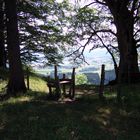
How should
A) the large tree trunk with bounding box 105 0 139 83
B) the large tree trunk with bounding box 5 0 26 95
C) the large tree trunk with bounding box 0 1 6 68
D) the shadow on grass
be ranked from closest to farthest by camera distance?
the shadow on grass
the large tree trunk with bounding box 5 0 26 95
the large tree trunk with bounding box 105 0 139 83
the large tree trunk with bounding box 0 1 6 68

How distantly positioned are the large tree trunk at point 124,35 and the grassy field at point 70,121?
1211 cm

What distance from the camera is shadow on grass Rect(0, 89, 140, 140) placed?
920 cm

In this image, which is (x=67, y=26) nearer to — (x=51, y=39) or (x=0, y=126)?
(x=51, y=39)

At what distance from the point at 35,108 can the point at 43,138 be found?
291cm

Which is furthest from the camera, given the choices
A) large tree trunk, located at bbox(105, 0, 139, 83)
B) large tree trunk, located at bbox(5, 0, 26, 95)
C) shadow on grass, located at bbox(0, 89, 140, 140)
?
large tree trunk, located at bbox(105, 0, 139, 83)

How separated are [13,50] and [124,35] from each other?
454 inches

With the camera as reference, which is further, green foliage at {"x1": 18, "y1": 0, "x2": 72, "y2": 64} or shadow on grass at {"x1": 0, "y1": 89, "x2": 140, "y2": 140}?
green foliage at {"x1": 18, "y1": 0, "x2": 72, "y2": 64}

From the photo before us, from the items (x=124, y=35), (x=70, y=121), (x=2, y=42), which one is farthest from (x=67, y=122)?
(x=2, y=42)

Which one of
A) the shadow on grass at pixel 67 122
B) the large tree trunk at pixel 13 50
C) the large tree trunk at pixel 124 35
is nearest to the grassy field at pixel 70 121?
the shadow on grass at pixel 67 122

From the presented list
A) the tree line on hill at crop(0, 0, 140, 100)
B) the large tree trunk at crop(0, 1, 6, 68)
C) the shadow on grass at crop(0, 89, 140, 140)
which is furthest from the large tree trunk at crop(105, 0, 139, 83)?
the shadow on grass at crop(0, 89, 140, 140)

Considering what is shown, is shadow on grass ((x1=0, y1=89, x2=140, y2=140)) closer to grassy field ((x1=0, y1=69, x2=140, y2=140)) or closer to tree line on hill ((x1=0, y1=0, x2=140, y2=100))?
grassy field ((x1=0, y1=69, x2=140, y2=140))

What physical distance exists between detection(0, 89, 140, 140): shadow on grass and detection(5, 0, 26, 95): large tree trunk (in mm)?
3575

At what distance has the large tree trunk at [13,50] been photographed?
642 inches

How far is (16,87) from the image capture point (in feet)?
53.6
